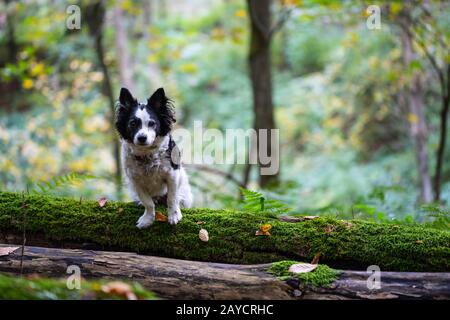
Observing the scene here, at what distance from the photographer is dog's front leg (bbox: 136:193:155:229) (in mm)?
4523

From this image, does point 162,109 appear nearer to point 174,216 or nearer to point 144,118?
point 144,118

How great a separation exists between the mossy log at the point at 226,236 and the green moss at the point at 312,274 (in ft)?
0.87

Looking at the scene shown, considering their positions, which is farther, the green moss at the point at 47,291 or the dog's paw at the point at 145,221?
the dog's paw at the point at 145,221

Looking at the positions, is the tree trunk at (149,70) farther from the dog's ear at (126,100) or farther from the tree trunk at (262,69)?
the dog's ear at (126,100)

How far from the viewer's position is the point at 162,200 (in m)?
5.20

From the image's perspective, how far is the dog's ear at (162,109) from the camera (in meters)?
4.60

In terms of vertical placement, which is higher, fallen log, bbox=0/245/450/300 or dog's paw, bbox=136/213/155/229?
dog's paw, bbox=136/213/155/229

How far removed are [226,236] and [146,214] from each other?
88cm

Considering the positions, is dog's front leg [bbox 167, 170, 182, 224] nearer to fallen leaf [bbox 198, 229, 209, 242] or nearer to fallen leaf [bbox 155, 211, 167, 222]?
fallen leaf [bbox 155, 211, 167, 222]

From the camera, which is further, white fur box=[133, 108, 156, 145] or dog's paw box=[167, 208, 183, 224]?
dog's paw box=[167, 208, 183, 224]

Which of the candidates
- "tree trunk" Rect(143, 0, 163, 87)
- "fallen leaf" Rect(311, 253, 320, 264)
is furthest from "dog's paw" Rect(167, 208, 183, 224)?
"tree trunk" Rect(143, 0, 163, 87)

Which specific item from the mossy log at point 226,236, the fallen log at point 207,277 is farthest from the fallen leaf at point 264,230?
the fallen log at point 207,277

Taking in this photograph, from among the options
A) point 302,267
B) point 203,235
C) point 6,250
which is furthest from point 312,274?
point 6,250
